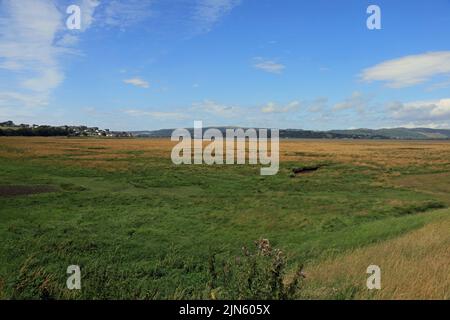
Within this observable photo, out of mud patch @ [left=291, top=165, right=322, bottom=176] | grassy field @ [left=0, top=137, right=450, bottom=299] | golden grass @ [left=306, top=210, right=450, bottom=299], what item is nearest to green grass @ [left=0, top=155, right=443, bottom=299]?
grassy field @ [left=0, top=137, right=450, bottom=299]

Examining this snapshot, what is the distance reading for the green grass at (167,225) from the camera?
12.5 meters

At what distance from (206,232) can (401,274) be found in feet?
40.5

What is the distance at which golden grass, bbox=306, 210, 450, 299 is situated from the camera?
23.4ft

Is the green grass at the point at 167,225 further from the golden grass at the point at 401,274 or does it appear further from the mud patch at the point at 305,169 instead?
the mud patch at the point at 305,169

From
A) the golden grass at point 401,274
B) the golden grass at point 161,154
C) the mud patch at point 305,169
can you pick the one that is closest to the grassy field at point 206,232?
the golden grass at point 401,274

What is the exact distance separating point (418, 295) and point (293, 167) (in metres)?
46.7

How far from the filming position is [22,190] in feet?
102

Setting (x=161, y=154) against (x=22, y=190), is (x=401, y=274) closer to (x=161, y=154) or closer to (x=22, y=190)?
(x=22, y=190)

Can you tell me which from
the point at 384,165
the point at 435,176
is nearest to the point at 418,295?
the point at 435,176

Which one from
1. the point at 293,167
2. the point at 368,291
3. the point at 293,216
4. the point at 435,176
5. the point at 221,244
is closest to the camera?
the point at 368,291
